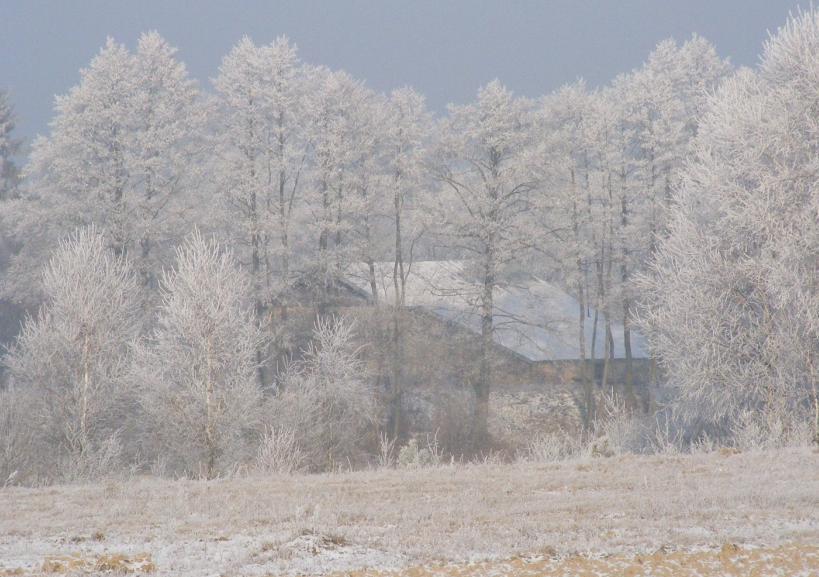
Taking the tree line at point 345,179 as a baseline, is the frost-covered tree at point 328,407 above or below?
below

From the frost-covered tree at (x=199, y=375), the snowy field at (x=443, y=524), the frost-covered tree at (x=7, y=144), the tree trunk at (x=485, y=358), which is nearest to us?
the snowy field at (x=443, y=524)

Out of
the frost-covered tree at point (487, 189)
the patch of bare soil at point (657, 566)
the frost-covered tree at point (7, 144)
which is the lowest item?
the patch of bare soil at point (657, 566)

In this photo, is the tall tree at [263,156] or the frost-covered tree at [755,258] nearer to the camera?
the frost-covered tree at [755,258]

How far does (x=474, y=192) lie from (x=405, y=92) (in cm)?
534

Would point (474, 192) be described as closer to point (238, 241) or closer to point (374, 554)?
point (238, 241)

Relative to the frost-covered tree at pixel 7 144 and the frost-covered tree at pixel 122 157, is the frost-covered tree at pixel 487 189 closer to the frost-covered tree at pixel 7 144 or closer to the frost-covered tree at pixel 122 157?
the frost-covered tree at pixel 122 157

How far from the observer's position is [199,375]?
20969 mm

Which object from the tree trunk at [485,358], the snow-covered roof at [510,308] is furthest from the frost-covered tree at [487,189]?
the snow-covered roof at [510,308]

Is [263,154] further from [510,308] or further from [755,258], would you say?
[755,258]

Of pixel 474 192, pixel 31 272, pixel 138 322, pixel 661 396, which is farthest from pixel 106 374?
pixel 661 396

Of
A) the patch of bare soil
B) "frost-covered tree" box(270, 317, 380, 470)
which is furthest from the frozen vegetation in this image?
"frost-covered tree" box(270, 317, 380, 470)

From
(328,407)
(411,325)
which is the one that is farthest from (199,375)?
(411,325)

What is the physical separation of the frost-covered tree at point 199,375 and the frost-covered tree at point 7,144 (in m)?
30.9

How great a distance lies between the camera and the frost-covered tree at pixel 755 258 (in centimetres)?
1881
